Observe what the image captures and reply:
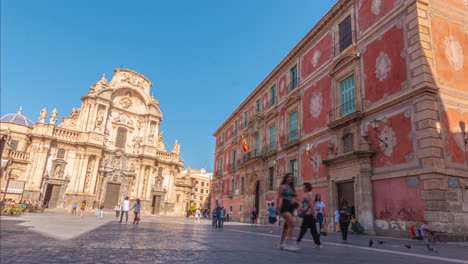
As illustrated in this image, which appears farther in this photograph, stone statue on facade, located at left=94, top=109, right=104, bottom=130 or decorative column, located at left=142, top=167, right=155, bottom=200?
decorative column, located at left=142, top=167, right=155, bottom=200

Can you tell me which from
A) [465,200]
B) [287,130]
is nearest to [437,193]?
[465,200]

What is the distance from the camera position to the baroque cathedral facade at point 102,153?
30953mm

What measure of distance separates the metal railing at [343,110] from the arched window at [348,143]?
1218 mm

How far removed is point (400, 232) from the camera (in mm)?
11078

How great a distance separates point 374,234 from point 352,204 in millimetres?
2028

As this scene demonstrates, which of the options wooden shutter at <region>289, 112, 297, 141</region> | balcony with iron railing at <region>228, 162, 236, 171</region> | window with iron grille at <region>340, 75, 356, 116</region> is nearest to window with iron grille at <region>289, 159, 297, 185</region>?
wooden shutter at <region>289, 112, 297, 141</region>

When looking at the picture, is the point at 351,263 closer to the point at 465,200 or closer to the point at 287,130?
the point at 465,200

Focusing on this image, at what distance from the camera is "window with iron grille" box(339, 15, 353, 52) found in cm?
1599

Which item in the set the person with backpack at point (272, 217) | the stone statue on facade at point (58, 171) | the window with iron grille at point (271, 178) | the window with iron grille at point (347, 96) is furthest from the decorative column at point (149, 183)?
the window with iron grille at point (347, 96)

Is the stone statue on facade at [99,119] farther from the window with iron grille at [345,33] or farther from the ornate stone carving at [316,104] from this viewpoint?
the window with iron grille at [345,33]

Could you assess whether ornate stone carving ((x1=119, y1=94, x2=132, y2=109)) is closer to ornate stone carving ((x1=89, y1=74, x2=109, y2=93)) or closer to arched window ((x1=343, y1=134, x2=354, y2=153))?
ornate stone carving ((x1=89, y1=74, x2=109, y2=93))

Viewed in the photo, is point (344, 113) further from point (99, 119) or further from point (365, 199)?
point (99, 119)

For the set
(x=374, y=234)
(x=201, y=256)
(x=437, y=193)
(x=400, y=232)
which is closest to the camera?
(x=201, y=256)

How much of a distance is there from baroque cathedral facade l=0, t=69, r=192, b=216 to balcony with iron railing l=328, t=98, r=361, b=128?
85.9 feet
